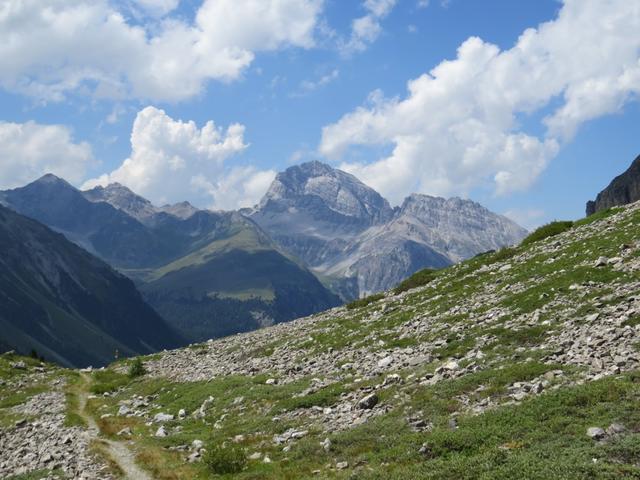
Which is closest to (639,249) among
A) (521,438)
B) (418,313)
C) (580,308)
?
(580,308)

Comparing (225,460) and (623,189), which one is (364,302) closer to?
(225,460)

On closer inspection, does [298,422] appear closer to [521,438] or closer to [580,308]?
[521,438]

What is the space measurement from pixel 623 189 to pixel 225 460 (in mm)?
173760

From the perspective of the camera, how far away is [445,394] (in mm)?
23281

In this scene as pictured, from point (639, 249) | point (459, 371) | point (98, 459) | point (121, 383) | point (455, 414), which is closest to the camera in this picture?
point (455, 414)

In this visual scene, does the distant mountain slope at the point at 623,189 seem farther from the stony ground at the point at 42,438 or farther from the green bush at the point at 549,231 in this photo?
the stony ground at the point at 42,438

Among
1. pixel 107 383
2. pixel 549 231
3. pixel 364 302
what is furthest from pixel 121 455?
pixel 549 231

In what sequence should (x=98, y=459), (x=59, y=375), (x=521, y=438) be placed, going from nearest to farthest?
1. (x=521, y=438)
2. (x=98, y=459)
3. (x=59, y=375)

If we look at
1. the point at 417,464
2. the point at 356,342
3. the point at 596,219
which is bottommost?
the point at 417,464

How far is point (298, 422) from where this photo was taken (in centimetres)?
2628

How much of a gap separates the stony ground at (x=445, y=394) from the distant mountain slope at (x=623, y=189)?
129 m

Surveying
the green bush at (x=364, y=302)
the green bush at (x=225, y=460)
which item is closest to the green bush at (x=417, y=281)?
the green bush at (x=364, y=302)

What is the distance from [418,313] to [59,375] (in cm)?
4765

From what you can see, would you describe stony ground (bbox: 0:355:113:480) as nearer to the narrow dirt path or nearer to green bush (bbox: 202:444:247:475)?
the narrow dirt path
